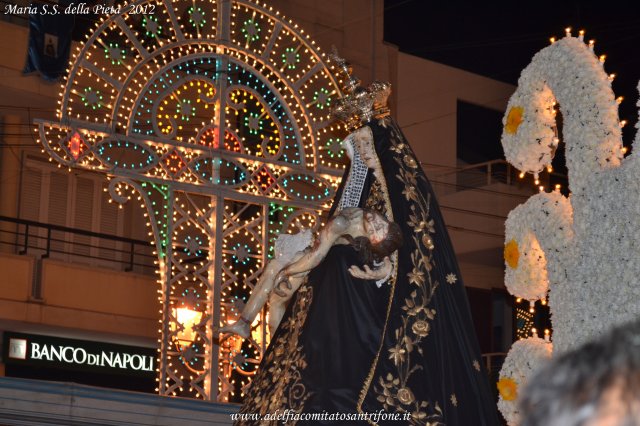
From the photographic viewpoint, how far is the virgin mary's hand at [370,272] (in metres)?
3.93

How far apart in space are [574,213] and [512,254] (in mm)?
397

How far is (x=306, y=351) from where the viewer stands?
3.83 m

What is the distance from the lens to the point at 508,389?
4.61m

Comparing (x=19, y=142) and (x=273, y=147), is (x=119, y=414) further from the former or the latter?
(x=19, y=142)

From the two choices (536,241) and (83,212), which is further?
(83,212)

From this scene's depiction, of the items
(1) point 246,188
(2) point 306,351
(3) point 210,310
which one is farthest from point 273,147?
(2) point 306,351

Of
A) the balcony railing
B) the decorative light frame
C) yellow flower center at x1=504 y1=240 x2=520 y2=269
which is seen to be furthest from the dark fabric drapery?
the balcony railing

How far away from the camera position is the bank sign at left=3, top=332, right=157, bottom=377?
10.6m

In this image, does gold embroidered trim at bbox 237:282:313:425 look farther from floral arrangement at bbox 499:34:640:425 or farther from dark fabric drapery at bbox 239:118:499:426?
floral arrangement at bbox 499:34:640:425

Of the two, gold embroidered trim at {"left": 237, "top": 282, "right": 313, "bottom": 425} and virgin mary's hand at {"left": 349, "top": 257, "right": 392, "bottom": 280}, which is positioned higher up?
virgin mary's hand at {"left": 349, "top": 257, "right": 392, "bottom": 280}

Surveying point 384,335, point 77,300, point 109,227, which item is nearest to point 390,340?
point 384,335

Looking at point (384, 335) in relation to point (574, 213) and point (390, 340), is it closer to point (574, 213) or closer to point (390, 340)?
point (390, 340)

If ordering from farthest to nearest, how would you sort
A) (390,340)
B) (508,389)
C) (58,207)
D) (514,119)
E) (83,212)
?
(83,212), (58,207), (514,119), (508,389), (390,340)

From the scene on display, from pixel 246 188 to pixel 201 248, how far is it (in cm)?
56
